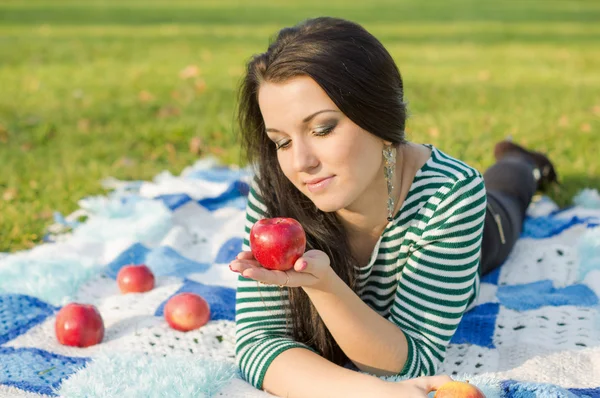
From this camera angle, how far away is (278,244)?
96.3 inches

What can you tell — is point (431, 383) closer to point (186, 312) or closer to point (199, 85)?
point (186, 312)

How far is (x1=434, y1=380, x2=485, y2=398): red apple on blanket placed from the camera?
93.9 inches

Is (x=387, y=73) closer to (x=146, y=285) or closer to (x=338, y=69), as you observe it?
(x=338, y=69)

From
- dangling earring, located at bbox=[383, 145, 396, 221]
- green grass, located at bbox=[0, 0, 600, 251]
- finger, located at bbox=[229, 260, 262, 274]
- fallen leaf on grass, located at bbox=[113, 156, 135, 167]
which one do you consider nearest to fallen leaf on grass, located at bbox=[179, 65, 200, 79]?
green grass, located at bbox=[0, 0, 600, 251]

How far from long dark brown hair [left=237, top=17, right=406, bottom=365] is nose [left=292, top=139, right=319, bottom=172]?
0.17 m

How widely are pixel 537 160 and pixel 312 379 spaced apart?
9.89 ft

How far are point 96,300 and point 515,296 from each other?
2.04 meters

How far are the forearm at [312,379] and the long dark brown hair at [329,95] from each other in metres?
0.20

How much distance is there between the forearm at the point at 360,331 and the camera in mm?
2602

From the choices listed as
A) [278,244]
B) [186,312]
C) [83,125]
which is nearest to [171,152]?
[83,125]

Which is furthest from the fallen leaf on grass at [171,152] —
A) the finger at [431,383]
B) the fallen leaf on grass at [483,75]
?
the fallen leaf on grass at [483,75]

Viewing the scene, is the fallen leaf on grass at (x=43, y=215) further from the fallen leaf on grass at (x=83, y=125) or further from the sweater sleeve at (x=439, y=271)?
the sweater sleeve at (x=439, y=271)

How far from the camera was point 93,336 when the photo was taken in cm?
331

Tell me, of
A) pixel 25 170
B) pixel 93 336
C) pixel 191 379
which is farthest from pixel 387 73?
pixel 25 170
